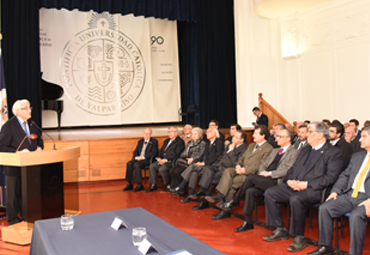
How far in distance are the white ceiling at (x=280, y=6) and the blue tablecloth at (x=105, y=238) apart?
26.3 ft

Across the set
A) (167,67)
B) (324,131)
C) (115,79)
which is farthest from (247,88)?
(324,131)

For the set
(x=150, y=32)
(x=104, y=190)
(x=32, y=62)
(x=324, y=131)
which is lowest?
(x=104, y=190)

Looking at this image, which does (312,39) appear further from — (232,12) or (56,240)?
(56,240)

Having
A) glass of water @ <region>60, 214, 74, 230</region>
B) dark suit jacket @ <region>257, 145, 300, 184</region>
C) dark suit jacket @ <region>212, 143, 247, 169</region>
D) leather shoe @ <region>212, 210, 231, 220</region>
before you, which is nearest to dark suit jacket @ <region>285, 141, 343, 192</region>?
dark suit jacket @ <region>257, 145, 300, 184</region>

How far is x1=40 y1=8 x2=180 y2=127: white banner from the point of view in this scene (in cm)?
1098

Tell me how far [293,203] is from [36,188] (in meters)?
2.56

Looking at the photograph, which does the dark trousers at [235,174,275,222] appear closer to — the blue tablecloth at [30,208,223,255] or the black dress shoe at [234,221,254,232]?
the black dress shoe at [234,221,254,232]

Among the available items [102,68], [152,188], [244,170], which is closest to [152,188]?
[152,188]

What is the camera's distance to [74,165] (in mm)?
4551

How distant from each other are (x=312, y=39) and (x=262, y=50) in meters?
1.35

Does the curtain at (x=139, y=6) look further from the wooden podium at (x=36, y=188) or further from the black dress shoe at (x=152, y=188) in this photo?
the wooden podium at (x=36, y=188)

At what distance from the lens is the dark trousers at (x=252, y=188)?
4.23m

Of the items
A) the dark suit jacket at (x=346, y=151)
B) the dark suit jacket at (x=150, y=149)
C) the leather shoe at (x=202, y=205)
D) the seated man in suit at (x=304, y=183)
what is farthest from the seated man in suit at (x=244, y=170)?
the dark suit jacket at (x=150, y=149)

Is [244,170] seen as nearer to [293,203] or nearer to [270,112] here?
[293,203]
